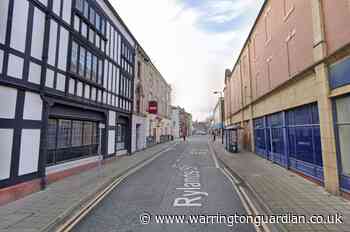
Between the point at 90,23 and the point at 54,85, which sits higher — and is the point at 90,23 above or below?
above

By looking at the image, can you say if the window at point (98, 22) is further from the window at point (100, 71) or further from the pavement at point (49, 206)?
the pavement at point (49, 206)

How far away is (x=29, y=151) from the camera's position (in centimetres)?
695

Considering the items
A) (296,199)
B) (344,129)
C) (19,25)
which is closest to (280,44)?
(344,129)

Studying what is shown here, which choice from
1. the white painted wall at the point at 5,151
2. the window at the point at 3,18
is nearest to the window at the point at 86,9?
the window at the point at 3,18

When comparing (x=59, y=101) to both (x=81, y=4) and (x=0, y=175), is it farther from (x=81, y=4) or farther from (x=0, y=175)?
(x=81, y=4)

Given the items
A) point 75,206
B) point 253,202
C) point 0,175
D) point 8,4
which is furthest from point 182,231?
point 8,4

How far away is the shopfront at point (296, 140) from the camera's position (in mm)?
7875

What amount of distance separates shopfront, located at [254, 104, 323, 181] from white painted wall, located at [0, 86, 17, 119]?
36.9 feet

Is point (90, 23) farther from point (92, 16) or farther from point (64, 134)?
point (64, 134)

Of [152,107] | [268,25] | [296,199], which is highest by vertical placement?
[268,25]

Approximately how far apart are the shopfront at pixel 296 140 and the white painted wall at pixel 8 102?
36.9 ft

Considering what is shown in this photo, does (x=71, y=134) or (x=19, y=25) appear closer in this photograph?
(x=19, y=25)

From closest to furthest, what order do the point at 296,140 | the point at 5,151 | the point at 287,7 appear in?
1. the point at 5,151
2. the point at 296,140
3. the point at 287,7

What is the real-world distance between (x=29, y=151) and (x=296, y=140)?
11.9m
